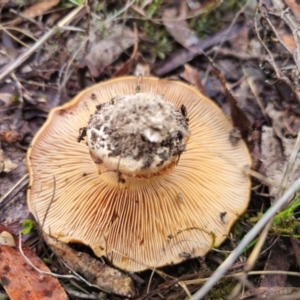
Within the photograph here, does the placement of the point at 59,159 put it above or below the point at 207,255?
above

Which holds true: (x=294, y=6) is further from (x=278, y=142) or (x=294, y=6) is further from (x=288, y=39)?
(x=278, y=142)

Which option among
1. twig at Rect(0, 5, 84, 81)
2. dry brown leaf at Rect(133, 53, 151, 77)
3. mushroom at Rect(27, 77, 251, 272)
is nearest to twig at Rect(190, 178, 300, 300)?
mushroom at Rect(27, 77, 251, 272)

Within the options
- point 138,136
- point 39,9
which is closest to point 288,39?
point 138,136

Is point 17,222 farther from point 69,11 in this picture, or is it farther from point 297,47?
point 297,47

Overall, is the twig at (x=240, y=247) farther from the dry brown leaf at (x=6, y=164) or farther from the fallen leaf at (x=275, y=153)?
the dry brown leaf at (x=6, y=164)

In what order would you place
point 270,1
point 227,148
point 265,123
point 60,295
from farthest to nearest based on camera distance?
point 270,1 < point 265,123 < point 227,148 < point 60,295

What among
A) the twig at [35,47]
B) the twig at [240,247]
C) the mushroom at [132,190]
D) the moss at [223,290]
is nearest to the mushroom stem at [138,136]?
the mushroom at [132,190]

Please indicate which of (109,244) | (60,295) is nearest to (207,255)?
(109,244)

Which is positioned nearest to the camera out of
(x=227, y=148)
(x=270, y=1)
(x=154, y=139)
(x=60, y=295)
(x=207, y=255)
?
(x=154, y=139)
